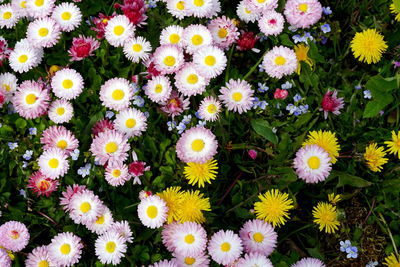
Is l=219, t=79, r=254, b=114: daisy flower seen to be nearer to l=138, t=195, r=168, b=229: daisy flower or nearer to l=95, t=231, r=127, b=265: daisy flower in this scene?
l=138, t=195, r=168, b=229: daisy flower

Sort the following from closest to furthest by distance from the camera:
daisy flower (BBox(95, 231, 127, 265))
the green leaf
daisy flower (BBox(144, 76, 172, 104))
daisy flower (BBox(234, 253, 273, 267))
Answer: daisy flower (BBox(234, 253, 273, 267)) < daisy flower (BBox(95, 231, 127, 265)) < the green leaf < daisy flower (BBox(144, 76, 172, 104))

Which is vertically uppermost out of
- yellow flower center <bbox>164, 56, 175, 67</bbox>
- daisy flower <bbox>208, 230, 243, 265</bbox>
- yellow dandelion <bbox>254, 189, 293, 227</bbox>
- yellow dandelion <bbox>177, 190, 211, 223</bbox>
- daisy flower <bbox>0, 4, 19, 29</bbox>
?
daisy flower <bbox>0, 4, 19, 29</bbox>

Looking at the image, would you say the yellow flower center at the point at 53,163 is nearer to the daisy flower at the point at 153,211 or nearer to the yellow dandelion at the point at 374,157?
the daisy flower at the point at 153,211

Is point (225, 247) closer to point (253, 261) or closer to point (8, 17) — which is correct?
point (253, 261)

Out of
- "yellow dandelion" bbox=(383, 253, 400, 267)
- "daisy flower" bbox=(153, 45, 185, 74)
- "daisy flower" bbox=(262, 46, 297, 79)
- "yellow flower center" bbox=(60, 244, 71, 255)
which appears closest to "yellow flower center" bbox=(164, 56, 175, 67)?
"daisy flower" bbox=(153, 45, 185, 74)

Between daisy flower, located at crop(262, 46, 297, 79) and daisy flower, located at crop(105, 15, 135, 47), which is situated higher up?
daisy flower, located at crop(105, 15, 135, 47)

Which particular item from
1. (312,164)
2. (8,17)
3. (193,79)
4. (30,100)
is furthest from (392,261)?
(8,17)

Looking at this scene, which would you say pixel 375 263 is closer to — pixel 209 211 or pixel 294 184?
pixel 294 184
